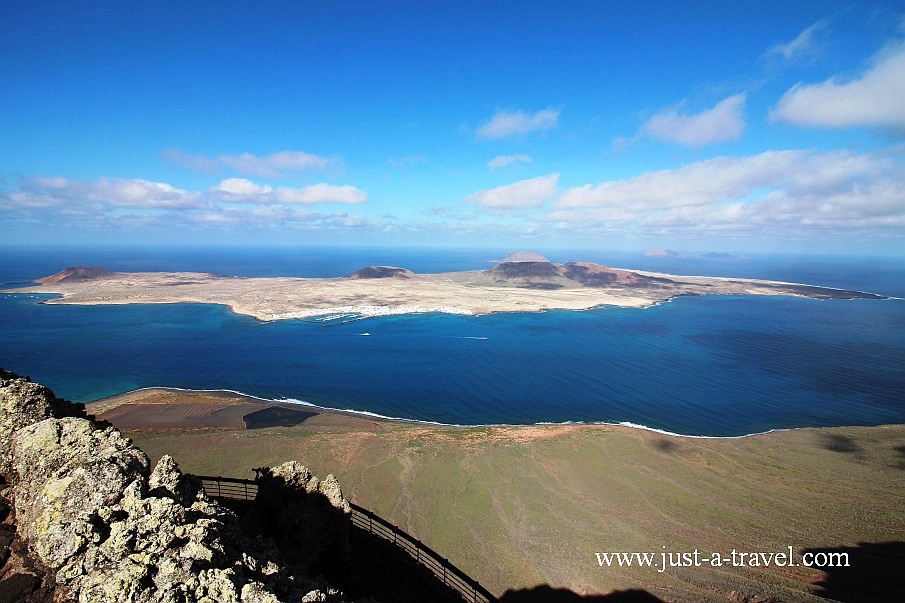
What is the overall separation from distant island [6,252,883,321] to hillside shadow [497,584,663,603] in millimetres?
88321

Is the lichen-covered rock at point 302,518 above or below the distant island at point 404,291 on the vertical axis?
below

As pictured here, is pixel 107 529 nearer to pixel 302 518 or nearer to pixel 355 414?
pixel 302 518

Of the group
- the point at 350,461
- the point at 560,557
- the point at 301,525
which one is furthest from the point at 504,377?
the point at 301,525

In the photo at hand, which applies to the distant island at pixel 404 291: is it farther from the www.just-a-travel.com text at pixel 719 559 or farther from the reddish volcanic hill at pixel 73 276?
the www.just-a-travel.com text at pixel 719 559

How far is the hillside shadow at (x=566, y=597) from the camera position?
60.2 feet

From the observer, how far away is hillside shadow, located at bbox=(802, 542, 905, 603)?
57.7 feet

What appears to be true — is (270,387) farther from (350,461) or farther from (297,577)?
(297,577)

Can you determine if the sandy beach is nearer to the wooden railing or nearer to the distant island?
the distant island

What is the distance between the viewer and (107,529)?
6.87m

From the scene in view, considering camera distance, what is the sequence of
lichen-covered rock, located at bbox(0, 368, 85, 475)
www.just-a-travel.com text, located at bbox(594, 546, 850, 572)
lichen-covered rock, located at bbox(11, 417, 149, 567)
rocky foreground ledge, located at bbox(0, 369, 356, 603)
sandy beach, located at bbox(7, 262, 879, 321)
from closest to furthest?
rocky foreground ledge, located at bbox(0, 369, 356, 603)
lichen-covered rock, located at bbox(11, 417, 149, 567)
lichen-covered rock, located at bbox(0, 368, 85, 475)
www.just-a-travel.com text, located at bbox(594, 546, 850, 572)
sandy beach, located at bbox(7, 262, 879, 321)

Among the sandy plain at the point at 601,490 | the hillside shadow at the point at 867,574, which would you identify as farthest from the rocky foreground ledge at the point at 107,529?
the hillside shadow at the point at 867,574

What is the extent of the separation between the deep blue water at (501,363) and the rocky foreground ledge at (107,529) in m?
39.2

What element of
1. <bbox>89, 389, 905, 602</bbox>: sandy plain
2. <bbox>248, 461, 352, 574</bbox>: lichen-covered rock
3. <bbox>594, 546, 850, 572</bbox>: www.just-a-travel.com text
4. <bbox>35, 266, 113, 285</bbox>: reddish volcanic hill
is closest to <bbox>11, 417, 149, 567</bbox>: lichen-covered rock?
<bbox>248, 461, 352, 574</bbox>: lichen-covered rock

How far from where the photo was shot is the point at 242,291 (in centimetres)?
13462
